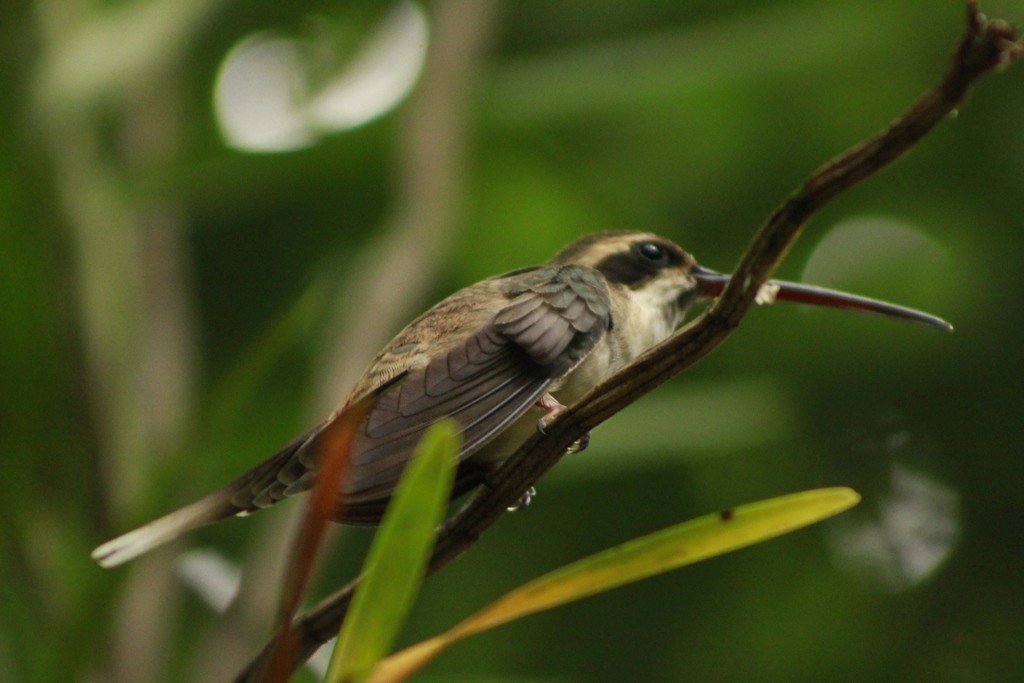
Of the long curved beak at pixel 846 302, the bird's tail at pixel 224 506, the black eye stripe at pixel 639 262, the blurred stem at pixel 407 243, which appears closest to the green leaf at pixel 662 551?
the long curved beak at pixel 846 302

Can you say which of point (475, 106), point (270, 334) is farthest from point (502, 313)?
point (475, 106)

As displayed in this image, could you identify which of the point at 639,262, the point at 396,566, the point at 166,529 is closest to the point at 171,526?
the point at 166,529

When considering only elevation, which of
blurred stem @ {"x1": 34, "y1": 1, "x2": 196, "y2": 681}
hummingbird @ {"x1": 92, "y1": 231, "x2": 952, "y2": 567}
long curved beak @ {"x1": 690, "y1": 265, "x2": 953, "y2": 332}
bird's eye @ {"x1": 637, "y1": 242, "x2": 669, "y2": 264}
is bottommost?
blurred stem @ {"x1": 34, "y1": 1, "x2": 196, "y2": 681}

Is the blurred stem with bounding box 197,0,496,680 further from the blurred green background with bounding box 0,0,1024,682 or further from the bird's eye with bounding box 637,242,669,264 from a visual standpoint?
the bird's eye with bounding box 637,242,669,264

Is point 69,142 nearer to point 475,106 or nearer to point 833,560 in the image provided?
point 475,106

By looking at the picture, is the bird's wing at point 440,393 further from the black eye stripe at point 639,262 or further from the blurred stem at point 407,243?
the blurred stem at point 407,243

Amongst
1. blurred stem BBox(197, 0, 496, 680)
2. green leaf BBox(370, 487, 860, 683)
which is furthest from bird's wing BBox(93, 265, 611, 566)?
blurred stem BBox(197, 0, 496, 680)

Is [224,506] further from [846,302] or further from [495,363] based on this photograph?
[846,302]
